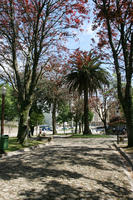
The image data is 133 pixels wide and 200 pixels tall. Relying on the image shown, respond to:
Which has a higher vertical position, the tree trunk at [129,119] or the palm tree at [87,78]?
the palm tree at [87,78]

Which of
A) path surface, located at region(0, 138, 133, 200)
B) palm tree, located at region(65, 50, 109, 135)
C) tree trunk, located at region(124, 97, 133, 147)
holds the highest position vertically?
palm tree, located at region(65, 50, 109, 135)

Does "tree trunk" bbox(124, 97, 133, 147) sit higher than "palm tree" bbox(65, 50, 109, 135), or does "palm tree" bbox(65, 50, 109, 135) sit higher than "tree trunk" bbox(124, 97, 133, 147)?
"palm tree" bbox(65, 50, 109, 135)

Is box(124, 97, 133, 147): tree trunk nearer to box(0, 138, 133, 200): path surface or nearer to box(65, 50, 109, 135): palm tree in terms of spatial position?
box(0, 138, 133, 200): path surface

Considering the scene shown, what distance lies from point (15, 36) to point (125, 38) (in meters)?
8.11

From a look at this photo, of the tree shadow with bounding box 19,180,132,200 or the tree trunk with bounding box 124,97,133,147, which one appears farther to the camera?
the tree trunk with bounding box 124,97,133,147

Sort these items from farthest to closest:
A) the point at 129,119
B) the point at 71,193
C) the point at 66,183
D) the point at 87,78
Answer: the point at 87,78
the point at 129,119
the point at 66,183
the point at 71,193

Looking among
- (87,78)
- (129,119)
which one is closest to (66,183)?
(129,119)

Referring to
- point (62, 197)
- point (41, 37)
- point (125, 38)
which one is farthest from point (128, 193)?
point (41, 37)

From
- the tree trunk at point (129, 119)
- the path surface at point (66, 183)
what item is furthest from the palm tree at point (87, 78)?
the path surface at point (66, 183)

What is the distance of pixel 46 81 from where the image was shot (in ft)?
93.2

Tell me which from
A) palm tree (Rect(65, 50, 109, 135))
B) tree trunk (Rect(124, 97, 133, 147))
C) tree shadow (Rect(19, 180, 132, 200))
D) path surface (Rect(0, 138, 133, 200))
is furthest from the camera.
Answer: palm tree (Rect(65, 50, 109, 135))

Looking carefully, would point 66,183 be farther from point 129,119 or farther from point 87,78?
point 87,78

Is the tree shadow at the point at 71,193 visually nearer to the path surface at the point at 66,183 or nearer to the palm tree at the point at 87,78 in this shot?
the path surface at the point at 66,183

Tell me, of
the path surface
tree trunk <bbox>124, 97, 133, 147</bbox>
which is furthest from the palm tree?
the path surface
